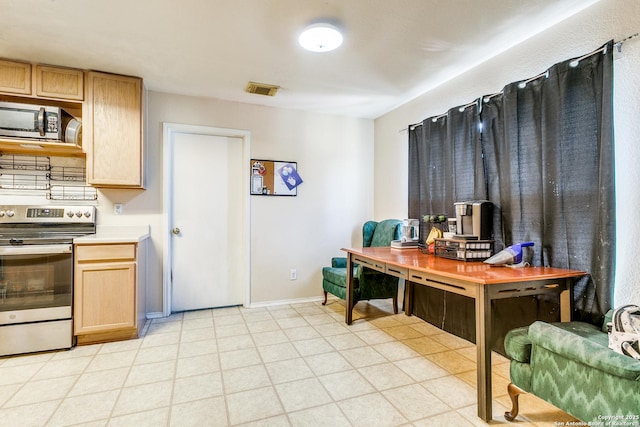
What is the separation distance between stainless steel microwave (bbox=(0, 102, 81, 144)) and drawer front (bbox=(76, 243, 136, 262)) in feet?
3.18

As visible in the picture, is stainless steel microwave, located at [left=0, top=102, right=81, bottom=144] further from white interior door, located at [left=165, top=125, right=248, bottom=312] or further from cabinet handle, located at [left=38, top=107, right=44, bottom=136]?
white interior door, located at [left=165, top=125, right=248, bottom=312]

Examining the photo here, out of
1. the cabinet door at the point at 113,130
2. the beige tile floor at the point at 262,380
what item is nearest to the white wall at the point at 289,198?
the cabinet door at the point at 113,130

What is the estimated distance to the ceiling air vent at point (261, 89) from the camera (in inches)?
125

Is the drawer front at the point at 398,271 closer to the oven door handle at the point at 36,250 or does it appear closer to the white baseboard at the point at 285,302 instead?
the white baseboard at the point at 285,302

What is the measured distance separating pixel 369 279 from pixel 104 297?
2403 mm

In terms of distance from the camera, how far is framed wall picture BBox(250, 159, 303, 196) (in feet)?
12.1

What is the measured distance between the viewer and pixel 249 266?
368 centimetres

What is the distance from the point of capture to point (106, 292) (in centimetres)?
267

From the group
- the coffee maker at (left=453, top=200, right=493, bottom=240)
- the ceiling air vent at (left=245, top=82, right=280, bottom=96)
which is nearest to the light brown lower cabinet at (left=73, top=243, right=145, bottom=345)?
the ceiling air vent at (left=245, top=82, right=280, bottom=96)

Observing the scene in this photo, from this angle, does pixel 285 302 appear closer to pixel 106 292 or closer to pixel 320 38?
pixel 106 292

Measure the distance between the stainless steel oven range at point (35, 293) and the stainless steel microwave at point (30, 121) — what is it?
2.78 feet

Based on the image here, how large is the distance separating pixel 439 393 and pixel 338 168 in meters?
2.79

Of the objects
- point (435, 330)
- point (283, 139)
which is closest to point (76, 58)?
point (283, 139)

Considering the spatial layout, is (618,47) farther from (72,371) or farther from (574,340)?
(72,371)
